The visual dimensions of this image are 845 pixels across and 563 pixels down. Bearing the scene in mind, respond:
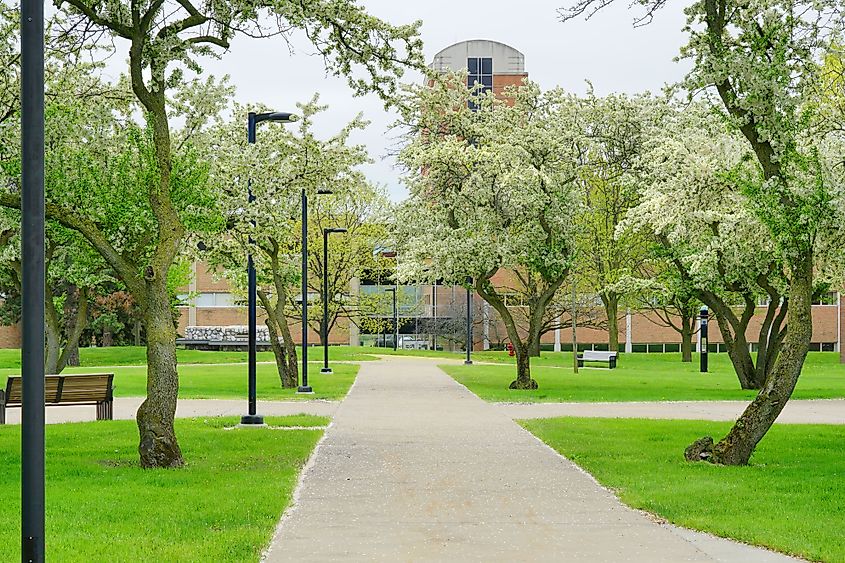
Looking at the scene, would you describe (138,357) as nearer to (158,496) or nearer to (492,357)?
(492,357)

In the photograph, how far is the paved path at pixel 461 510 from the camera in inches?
341

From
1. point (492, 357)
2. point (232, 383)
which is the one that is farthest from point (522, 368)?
point (492, 357)

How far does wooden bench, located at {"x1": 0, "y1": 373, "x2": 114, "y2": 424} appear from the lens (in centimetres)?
2045

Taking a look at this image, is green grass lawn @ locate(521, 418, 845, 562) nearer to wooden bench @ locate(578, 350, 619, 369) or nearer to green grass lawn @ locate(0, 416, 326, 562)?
green grass lawn @ locate(0, 416, 326, 562)

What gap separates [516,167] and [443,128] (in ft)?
13.5

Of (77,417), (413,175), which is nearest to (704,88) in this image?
(77,417)

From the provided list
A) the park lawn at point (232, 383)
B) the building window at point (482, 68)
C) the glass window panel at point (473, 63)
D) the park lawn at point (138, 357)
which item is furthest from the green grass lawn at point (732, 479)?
the glass window panel at point (473, 63)

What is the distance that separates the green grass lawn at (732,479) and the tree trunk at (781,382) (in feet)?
1.05

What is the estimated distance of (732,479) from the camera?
41.7ft

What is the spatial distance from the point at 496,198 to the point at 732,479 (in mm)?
19972

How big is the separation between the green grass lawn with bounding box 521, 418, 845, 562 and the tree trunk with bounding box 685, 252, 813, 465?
321 millimetres

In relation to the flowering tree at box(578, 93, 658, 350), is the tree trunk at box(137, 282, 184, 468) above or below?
below

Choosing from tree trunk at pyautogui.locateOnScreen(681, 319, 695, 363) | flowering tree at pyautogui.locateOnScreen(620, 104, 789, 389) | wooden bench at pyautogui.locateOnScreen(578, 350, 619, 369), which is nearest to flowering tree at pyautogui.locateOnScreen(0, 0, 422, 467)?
flowering tree at pyautogui.locateOnScreen(620, 104, 789, 389)

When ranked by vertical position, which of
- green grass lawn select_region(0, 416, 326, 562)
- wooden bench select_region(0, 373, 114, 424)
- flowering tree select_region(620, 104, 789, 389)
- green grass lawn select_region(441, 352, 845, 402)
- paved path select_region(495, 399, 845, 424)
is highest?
flowering tree select_region(620, 104, 789, 389)
